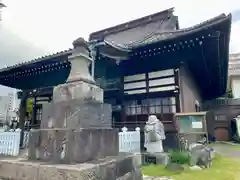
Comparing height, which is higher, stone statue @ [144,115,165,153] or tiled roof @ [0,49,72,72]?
tiled roof @ [0,49,72,72]

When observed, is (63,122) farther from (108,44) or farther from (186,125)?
(186,125)

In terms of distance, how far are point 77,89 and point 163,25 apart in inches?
416

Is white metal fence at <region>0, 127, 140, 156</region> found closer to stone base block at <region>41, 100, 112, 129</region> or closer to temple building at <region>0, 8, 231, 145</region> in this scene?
temple building at <region>0, 8, 231, 145</region>

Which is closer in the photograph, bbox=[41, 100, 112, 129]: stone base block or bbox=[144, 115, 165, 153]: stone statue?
bbox=[41, 100, 112, 129]: stone base block

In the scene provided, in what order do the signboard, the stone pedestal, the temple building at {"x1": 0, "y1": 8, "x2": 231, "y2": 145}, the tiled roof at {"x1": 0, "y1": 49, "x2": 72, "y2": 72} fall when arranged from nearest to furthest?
the stone pedestal → the temple building at {"x1": 0, "y1": 8, "x2": 231, "y2": 145} → the signboard → the tiled roof at {"x1": 0, "y1": 49, "x2": 72, "y2": 72}

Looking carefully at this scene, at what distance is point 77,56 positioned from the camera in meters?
3.19

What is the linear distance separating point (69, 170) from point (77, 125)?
25.7 inches

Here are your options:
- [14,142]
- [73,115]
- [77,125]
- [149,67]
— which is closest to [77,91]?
[73,115]

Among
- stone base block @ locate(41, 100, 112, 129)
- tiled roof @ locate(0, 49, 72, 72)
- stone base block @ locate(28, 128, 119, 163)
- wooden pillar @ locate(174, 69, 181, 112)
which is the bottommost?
stone base block @ locate(28, 128, 119, 163)

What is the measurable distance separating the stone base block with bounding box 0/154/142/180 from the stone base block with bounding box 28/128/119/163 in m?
0.15

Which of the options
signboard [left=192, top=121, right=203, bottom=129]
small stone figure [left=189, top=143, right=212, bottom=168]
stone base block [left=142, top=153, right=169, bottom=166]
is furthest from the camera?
signboard [left=192, top=121, right=203, bottom=129]

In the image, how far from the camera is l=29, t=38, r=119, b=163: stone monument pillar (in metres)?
2.58

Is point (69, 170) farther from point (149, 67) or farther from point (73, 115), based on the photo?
point (149, 67)

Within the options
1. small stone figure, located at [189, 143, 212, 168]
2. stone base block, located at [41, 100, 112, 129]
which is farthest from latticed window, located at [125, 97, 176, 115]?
stone base block, located at [41, 100, 112, 129]
